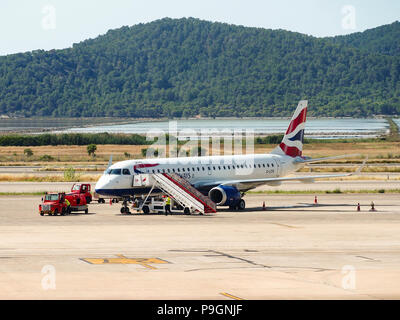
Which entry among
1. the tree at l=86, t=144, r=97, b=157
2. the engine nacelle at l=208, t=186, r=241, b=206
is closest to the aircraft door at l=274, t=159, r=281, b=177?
the engine nacelle at l=208, t=186, r=241, b=206

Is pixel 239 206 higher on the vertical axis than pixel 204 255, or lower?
higher

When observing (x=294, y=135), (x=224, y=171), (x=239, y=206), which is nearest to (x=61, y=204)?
(x=239, y=206)

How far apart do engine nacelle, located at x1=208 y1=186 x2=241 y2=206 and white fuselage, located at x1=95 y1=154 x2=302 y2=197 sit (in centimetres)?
124

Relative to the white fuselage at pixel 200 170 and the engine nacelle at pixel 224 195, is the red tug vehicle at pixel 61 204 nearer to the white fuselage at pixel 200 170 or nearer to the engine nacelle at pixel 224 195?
the white fuselage at pixel 200 170

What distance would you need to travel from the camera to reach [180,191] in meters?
54.8

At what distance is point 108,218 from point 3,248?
15614 millimetres

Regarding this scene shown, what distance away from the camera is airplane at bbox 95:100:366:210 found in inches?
2155

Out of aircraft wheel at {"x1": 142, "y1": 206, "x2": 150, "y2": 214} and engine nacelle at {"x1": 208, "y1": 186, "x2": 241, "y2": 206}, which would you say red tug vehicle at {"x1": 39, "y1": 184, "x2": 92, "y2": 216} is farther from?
engine nacelle at {"x1": 208, "y1": 186, "x2": 241, "y2": 206}

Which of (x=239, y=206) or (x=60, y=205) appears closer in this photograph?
(x=60, y=205)

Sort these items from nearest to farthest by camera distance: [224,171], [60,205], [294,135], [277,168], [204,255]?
[204,255], [60,205], [224,171], [277,168], [294,135]

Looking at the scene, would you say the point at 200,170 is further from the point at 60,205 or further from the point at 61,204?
the point at 60,205

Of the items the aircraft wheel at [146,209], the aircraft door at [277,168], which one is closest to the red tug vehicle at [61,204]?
the aircraft wheel at [146,209]

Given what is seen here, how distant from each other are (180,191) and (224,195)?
12.9ft
